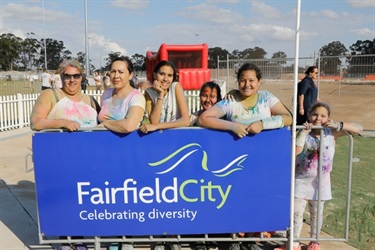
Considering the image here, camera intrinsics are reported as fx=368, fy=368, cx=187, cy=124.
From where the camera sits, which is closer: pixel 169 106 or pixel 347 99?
pixel 169 106

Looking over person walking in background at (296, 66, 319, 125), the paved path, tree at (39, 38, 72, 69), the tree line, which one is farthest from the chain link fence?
tree at (39, 38, 72, 69)

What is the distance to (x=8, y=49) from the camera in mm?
86750

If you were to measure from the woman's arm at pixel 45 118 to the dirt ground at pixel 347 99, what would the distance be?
1114 centimetres

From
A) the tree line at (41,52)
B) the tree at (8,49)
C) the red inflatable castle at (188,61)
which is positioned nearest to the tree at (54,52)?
the tree line at (41,52)

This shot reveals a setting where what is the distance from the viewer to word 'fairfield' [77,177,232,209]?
3.22 metres

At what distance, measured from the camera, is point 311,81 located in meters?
7.78

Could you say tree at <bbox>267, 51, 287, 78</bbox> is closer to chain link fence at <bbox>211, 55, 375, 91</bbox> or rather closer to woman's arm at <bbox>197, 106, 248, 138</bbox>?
chain link fence at <bbox>211, 55, 375, 91</bbox>

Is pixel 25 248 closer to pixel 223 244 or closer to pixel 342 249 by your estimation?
pixel 223 244

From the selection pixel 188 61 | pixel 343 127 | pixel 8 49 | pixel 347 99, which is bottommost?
pixel 347 99

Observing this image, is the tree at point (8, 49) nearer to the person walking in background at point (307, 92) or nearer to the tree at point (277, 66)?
the tree at point (277, 66)

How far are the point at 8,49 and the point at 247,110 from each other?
→ 9545 centimetres

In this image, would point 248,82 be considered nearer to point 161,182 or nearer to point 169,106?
point 169,106

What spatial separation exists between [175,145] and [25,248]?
6.43 feet

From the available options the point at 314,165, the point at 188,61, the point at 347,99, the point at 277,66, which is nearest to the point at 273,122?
the point at 314,165
